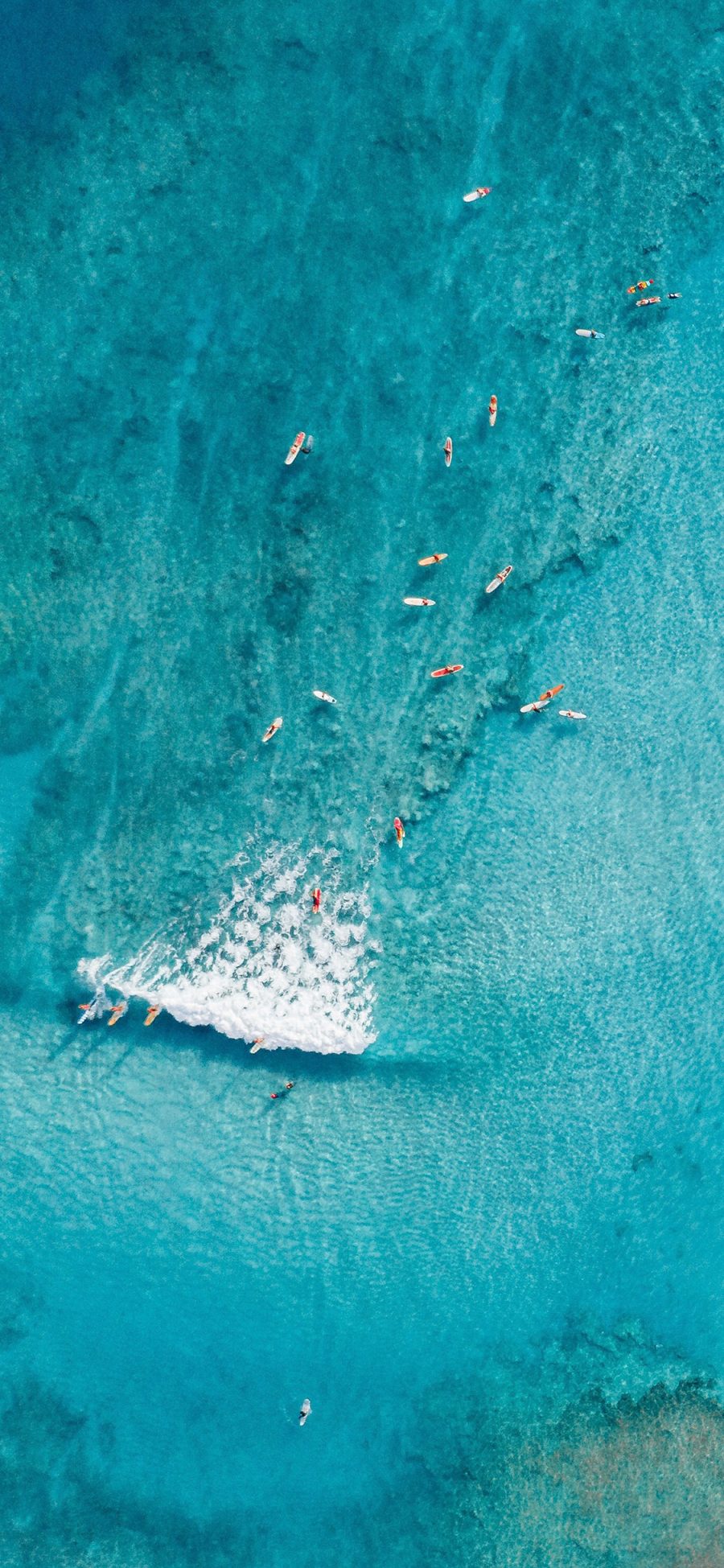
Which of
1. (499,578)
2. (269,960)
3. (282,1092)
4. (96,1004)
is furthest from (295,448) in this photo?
(282,1092)

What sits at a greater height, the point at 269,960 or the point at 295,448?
the point at 295,448

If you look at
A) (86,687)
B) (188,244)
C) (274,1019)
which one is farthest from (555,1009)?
(188,244)

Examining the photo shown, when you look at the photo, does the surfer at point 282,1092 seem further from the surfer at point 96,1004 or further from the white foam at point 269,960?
the surfer at point 96,1004

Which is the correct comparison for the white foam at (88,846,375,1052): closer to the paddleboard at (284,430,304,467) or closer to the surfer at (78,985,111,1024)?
the surfer at (78,985,111,1024)

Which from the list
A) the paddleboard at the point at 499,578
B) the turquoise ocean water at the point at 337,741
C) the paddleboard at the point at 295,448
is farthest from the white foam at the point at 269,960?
the paddleboard at the point at 295,448

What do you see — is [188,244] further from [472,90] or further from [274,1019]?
[274,1019]

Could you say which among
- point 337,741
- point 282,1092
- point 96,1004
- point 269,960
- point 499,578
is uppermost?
point 499,578

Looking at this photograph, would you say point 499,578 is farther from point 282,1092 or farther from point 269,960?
point 282,1092
